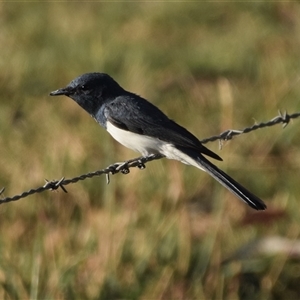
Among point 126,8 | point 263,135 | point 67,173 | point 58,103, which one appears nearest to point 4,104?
point 58,103

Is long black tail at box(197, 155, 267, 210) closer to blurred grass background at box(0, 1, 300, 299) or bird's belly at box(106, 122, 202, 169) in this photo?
bird's belly at box(106, 122, 202, 169)

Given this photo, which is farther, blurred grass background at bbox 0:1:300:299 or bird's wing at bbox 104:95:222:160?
blurred grass background at bbox 0:1:300:299

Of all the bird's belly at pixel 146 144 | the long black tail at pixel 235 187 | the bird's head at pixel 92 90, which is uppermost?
the bird's head at pixel 92 90

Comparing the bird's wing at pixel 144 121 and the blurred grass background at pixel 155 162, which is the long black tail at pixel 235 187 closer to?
the bird's wing at pixel 144 121

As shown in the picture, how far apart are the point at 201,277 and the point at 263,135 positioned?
2.61 meters

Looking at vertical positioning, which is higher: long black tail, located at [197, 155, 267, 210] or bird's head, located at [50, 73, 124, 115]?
bird's head, located at [50, 73, 124, 115]

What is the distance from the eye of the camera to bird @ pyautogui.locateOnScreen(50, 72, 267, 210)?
13.4 feet

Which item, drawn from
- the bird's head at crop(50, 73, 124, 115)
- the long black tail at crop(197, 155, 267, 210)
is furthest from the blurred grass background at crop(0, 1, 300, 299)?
the long black tail at crop(197, 155, 267, 210)

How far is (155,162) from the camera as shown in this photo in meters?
6.62

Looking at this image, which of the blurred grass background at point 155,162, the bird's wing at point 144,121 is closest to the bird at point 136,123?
the bird's wing at point 144,121

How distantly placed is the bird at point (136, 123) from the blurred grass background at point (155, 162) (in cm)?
63

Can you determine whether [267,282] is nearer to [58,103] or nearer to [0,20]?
[58,103]

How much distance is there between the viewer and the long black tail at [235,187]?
3.63m

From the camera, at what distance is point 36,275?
425cm
